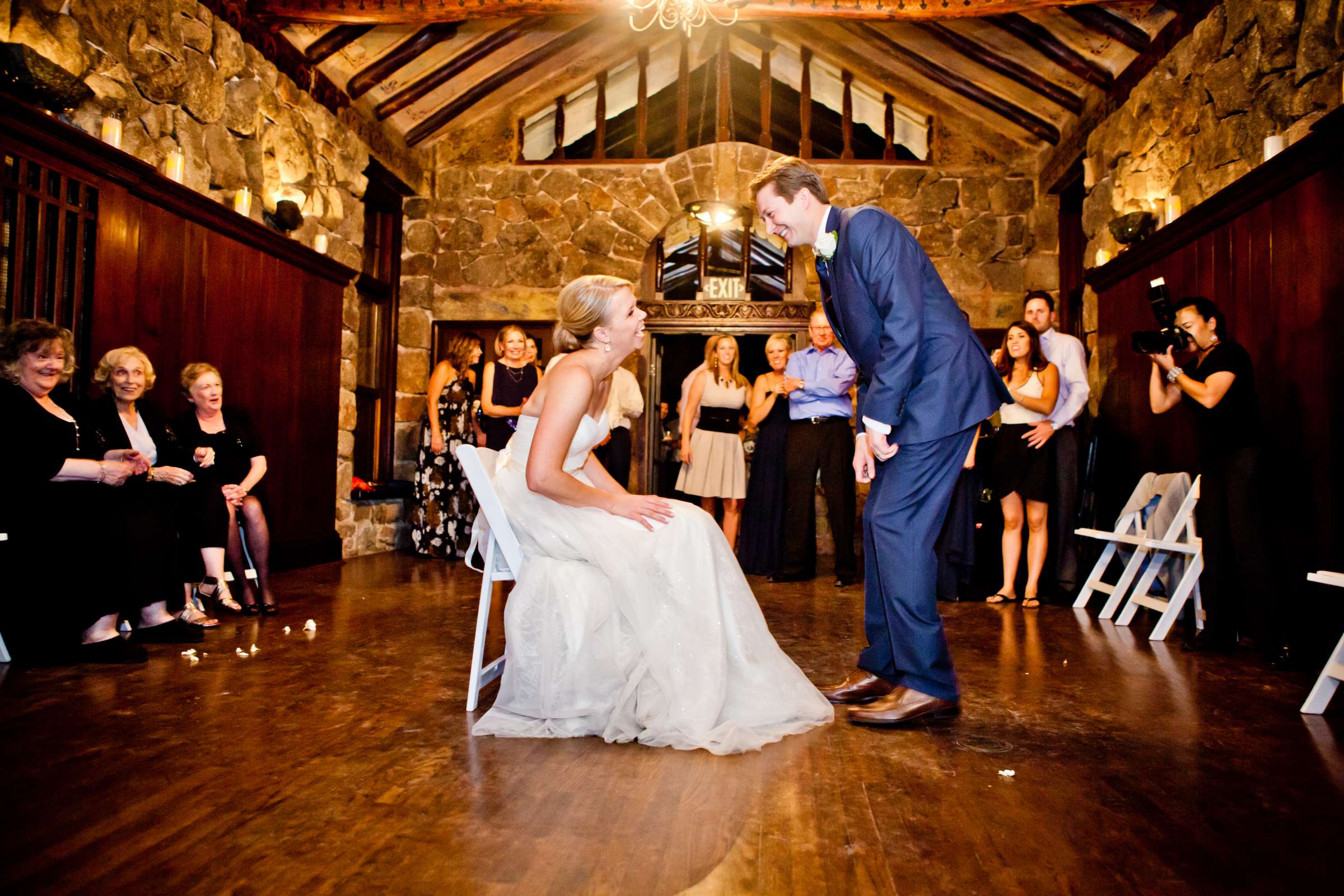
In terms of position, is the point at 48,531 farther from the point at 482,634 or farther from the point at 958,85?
the point at 958,85

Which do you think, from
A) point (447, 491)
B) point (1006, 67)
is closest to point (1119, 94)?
point (1006, 67)

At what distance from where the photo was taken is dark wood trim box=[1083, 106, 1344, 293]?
3.13 metres

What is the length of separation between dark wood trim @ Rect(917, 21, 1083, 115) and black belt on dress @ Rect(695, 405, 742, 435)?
3070 mm

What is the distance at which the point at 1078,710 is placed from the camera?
8.04 ft

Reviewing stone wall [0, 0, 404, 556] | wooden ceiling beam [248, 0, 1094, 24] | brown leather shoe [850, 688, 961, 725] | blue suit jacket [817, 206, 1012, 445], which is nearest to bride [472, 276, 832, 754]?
brown leather shoe [850, 688, 961, 725]

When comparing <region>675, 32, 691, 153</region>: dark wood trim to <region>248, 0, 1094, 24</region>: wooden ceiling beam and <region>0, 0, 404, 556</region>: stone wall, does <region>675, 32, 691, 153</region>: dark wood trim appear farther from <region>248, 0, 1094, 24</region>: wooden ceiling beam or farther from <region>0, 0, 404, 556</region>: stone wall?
<region>0, 0, 404, 556</region>: stone wall

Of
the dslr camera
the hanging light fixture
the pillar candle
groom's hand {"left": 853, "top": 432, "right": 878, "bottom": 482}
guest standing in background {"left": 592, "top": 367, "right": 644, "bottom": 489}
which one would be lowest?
groom's hand {"left": 853, "top": 432, "right": 878, "bottom": 482}

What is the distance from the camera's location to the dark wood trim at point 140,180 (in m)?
3.47

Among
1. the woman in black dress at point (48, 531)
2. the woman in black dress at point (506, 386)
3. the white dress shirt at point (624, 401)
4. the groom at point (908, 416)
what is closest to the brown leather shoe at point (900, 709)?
the groom at point (908, 416)

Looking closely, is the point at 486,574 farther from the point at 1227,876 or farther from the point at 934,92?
the point at 934,92

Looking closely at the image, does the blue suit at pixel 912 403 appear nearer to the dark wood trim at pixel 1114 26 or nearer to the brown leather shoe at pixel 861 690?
the brown leather shoe at pixel 861 690

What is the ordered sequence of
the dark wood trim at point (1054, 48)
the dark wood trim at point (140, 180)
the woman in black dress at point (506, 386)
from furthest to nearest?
the woman in black dress at point (506, 386), the dark wood trim at point (1054, 48), the dark wood trim at point (140, 180)

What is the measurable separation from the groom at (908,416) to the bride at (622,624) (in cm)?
29

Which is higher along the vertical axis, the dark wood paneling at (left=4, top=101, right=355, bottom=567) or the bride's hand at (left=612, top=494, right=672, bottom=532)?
the dark wood paneling at (left=4, top=101, right=355, bottom=567)
